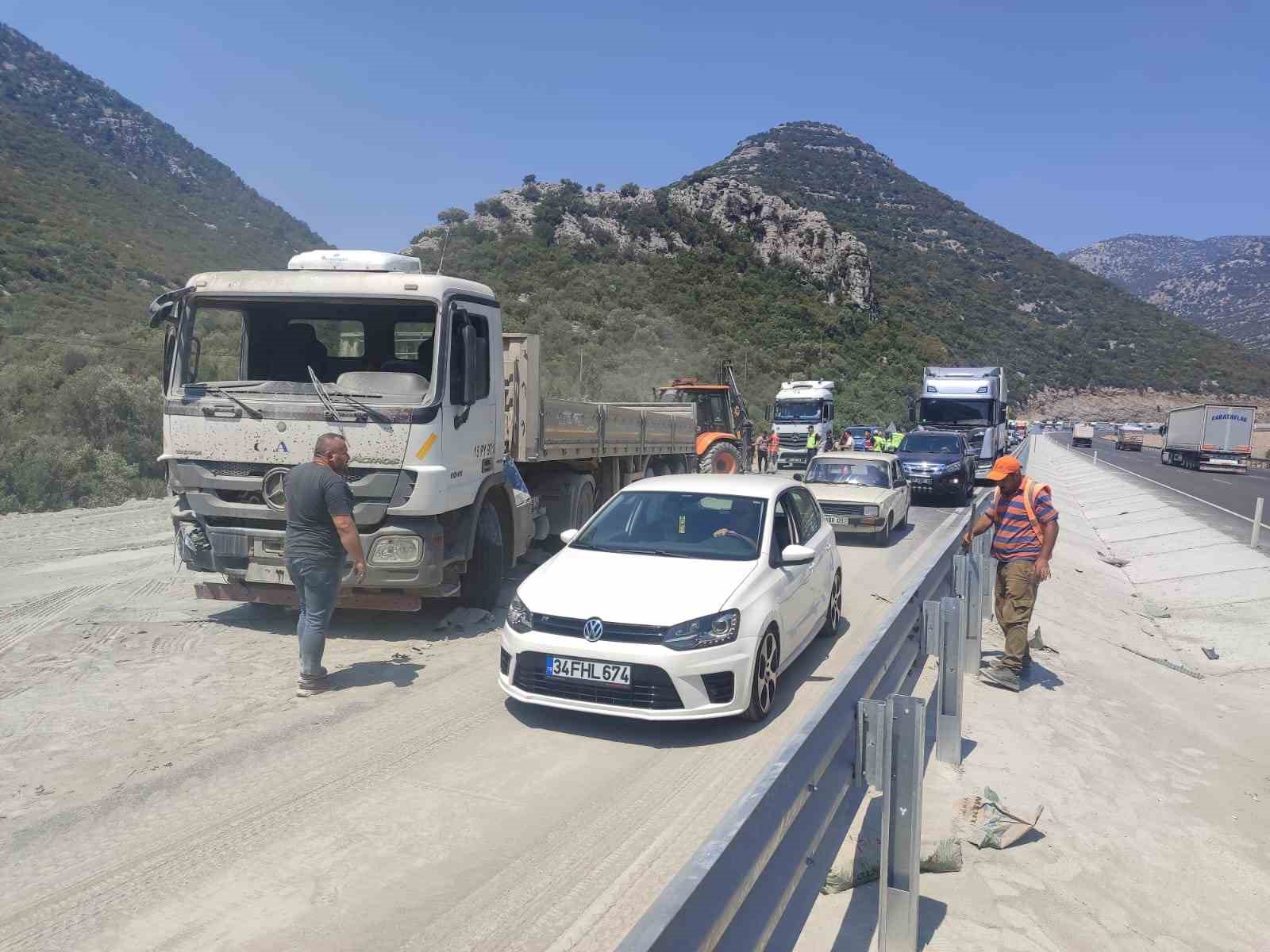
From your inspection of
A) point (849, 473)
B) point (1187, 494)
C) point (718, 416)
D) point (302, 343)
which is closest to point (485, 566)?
point (302, 343)

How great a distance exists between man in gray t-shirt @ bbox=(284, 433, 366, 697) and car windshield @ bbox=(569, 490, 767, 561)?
5.61 feet

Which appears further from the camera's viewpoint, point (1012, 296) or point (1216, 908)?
point (1012, 296)

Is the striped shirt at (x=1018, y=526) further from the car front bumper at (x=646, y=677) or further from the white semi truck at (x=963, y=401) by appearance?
the white semi truck at (x=963, y=401)

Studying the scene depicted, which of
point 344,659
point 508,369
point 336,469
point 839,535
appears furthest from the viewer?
point 839,535

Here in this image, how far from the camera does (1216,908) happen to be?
164 inches

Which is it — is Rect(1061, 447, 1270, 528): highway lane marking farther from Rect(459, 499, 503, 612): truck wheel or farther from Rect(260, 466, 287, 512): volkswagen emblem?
Rect(260, 466, 287, 512): volkswagen emblem

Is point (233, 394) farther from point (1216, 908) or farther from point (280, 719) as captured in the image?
point (1216, 908)

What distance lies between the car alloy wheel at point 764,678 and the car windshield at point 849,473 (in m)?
9.86

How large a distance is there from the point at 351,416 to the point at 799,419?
→ 81.8ft

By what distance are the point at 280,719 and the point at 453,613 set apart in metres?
2.72

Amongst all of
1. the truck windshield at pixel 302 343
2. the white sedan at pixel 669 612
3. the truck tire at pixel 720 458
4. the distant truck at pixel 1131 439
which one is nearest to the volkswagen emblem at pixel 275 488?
the truck windshield at pixel 302 343

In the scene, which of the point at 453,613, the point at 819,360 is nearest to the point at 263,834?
the point at 453,613

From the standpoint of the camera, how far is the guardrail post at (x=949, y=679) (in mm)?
5316

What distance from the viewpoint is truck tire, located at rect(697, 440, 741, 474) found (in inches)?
803
